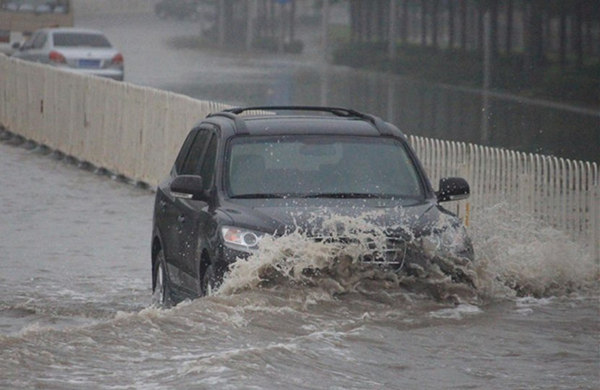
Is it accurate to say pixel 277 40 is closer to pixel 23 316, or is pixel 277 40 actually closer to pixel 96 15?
pixel 96 15

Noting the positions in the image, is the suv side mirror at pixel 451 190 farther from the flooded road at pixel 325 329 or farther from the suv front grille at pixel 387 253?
the suv front grille at pixel 387 253

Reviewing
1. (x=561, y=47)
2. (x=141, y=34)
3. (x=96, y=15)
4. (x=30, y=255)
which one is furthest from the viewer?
(x=96, y=15)

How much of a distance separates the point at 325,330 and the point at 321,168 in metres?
1.64

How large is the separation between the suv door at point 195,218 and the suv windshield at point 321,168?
0.27 meters

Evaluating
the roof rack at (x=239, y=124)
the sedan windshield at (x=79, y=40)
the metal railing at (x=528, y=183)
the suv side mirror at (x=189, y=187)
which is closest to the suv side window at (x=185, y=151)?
the roof rack at (x=239, y=124)

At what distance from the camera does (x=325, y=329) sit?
10453mm

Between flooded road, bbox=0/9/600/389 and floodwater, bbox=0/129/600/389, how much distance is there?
0.04ft

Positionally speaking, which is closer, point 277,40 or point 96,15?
point 277,40

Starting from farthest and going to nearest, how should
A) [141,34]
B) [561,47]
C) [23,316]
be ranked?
[141,34]
[561,47]
[23,316]

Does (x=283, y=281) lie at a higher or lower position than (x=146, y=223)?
higher

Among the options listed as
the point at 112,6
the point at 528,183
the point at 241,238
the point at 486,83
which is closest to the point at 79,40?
the point at 486,83

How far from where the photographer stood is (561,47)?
47.0 m

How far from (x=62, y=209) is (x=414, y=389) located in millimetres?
11741

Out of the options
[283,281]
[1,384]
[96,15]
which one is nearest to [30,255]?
[283,281]
